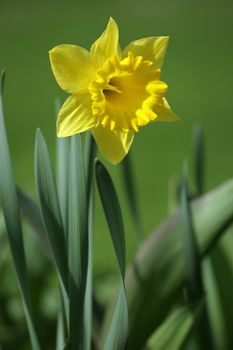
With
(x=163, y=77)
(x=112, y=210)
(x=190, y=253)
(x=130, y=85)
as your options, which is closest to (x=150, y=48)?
(x=130, y=85)

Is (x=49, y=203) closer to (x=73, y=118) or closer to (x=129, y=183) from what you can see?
(x=73, y=118)

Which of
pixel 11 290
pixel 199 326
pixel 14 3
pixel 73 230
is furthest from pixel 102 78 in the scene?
pixel 14 3

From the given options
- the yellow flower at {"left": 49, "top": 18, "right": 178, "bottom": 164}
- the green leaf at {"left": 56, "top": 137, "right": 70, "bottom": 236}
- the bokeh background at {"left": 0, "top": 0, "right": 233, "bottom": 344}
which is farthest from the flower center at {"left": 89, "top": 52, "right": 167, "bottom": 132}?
the bokeh background at {"left": 0, "top": 0, "right": 233, "bottom": 344}

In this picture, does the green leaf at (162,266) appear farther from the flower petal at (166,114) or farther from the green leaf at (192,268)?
the flower petal at (166,114)

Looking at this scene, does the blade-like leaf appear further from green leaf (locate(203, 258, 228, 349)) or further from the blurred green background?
the blurred green background

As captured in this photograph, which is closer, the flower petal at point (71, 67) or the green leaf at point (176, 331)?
the flower petal at point (71, 67)

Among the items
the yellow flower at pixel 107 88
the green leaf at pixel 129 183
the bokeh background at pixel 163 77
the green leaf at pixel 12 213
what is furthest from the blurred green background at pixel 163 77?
the yellow flower at pixel 107 88
